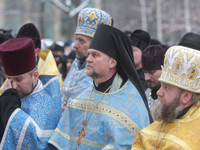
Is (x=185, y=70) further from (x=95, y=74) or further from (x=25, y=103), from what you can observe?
(x=25, y=103)

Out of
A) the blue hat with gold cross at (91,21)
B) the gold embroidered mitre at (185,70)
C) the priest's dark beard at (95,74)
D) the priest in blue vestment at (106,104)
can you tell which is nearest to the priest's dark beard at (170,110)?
Answer: the gold embroidered mitre at (185,70)

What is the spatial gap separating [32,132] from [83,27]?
2.20 meters

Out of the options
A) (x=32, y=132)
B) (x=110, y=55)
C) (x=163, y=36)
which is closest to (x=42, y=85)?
(x=32, y=132)

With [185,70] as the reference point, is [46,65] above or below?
below

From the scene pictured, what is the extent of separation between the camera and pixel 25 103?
3.49m

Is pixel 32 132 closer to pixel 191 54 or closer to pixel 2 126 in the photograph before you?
pixel 2 126

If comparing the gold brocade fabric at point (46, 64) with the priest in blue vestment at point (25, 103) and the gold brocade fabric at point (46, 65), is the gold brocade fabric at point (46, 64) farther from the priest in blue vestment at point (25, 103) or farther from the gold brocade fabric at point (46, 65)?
the priest in blue vestment at point (25, 103)

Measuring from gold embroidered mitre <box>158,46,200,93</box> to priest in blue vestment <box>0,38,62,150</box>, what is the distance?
61.3 inches

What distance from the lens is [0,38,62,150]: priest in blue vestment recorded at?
319 centimetres

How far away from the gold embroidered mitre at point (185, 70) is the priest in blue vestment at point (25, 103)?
1558 millimetres

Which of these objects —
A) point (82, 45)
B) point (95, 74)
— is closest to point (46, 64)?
point (82, 45)

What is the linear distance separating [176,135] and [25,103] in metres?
1.84

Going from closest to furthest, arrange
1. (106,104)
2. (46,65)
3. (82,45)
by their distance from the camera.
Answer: (106,104), (46,65), (82,45)

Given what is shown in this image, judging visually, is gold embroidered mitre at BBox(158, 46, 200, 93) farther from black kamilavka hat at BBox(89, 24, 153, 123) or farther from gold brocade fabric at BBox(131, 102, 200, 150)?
black kamilavka hat at BBox(89, 24, 153, 123)
